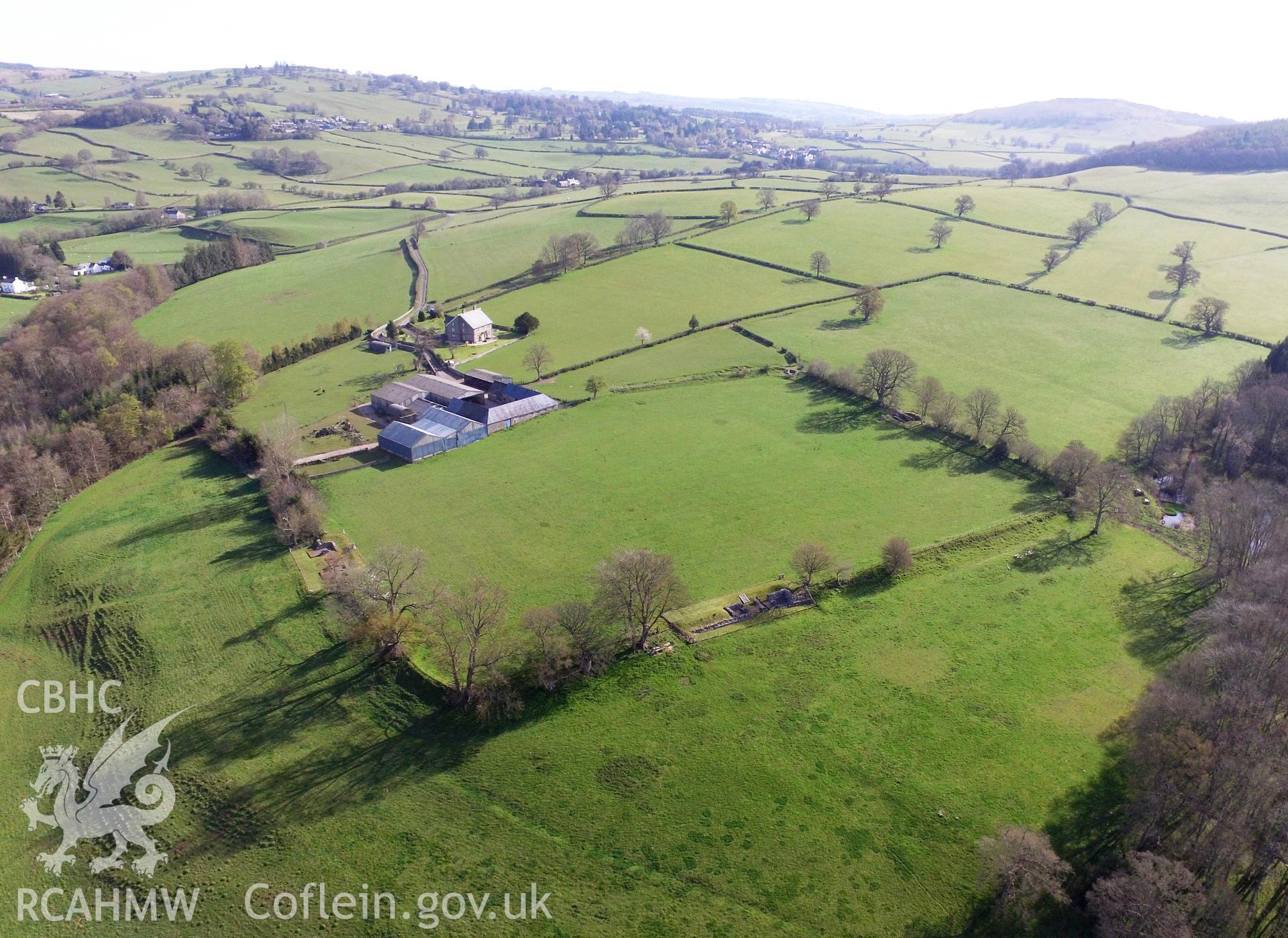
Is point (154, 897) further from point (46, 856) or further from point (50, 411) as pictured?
point (50, 411)

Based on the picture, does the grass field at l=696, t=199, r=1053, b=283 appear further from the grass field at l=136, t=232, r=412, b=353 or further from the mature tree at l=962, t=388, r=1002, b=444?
the grass field at l=136, t=232, r=412, b=353

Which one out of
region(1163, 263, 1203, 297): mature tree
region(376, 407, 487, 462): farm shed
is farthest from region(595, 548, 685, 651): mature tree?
region(1163, 263, 1203, 297): mature tree

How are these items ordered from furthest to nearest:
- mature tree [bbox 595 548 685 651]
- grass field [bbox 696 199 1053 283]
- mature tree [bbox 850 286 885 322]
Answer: grass field [bbox 696 199 1053 283] < mature tree [bbox 850 286 885 322] < mature tree [bbox 595 548 685 651]

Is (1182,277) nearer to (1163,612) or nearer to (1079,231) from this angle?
(1079,231)

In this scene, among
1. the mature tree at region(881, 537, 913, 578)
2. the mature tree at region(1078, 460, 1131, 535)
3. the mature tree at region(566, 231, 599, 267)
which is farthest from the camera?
the mature tree at region(566, 231, 599, 267)

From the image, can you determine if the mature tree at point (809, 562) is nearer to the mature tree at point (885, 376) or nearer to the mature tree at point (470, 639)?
the mature tree at point (470, 639)

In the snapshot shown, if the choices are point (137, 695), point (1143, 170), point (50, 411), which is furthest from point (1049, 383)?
point (1143, 170)
